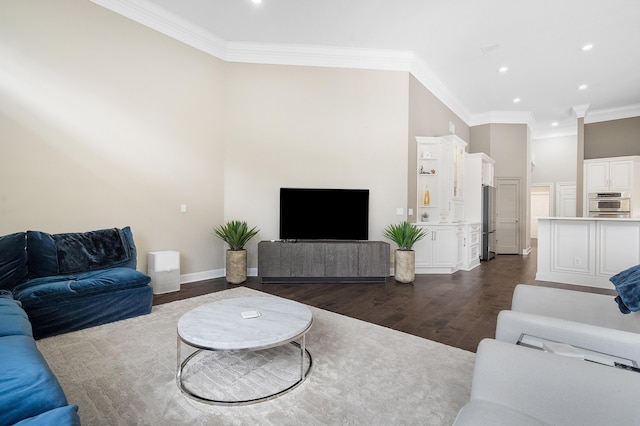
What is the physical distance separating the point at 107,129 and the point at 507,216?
9.18m

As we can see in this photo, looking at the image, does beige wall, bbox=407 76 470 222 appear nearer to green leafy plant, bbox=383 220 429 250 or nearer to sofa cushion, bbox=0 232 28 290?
green leafy plant, bbox=383 220 429 250

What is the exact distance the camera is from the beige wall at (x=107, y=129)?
3.27 metres

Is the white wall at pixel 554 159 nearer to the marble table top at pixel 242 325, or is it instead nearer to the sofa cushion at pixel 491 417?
the marble table top at pixel 242 325

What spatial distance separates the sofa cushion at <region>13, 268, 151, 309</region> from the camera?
2.67m

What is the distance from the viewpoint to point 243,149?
5199 mm

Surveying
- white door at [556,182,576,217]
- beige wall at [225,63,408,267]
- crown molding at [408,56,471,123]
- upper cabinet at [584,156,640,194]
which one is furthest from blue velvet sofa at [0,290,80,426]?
white door at [556,182,576,217]

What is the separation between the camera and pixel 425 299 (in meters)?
3.98

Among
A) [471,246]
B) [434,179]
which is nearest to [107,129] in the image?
[434,179]

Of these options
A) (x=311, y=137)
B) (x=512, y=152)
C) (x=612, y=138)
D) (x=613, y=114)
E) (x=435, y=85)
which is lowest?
(x=311, y=137)

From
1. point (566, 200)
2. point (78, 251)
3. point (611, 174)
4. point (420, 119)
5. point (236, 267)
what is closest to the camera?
point (78, 251)

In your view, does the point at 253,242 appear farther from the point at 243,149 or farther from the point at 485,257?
the point at 485,257

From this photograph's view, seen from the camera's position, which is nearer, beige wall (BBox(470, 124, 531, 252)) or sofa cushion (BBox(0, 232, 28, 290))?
sofa cushion (BBox(0, 232, 28, 290))

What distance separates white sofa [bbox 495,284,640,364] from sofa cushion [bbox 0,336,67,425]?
2.13 m

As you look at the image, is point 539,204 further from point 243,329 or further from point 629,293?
point 243,329
